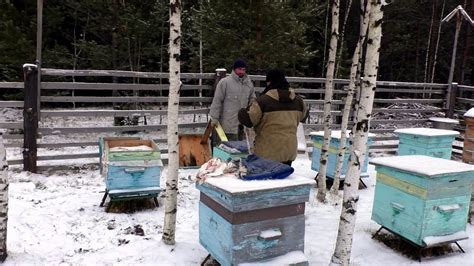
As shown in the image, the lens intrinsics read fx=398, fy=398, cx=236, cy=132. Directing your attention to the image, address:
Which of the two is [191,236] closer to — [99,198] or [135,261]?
[135,261]

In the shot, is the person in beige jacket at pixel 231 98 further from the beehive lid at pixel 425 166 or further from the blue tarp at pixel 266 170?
the blue tarp at pixel 266 170

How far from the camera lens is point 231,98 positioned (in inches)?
294

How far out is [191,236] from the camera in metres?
5.17

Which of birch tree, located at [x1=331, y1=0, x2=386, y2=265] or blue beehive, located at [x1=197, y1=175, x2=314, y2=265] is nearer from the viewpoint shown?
blue beehive, located at [x1=197, y1=175, x2=314, y2=265]

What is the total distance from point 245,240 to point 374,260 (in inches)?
80.5

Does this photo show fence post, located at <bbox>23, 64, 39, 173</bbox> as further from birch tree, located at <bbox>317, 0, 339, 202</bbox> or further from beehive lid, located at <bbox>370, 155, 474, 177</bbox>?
beehive lid, located at <bbox>370, 155, 474, 177</bbox>

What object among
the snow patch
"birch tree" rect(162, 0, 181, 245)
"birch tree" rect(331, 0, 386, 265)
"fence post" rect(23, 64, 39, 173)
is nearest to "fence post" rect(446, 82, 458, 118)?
the snow patch

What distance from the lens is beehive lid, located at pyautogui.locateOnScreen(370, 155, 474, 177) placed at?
4.52 metres

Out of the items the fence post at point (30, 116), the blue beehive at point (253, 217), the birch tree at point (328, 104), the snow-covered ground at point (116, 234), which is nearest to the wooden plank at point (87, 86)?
the fence post at point (30, 116)

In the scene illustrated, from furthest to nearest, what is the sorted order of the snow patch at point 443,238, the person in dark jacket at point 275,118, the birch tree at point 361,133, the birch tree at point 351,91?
the birch tree at point 351,91, the person in dark jacket at point 275,118, the snow patch at point 443,238, the birch tree at point 361,133

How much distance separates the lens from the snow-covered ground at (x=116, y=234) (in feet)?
14.8

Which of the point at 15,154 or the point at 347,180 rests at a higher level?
the point at 347,180

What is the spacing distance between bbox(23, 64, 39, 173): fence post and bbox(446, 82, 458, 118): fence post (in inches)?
459

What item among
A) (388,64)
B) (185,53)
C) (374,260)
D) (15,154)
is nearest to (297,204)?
(374,260)
